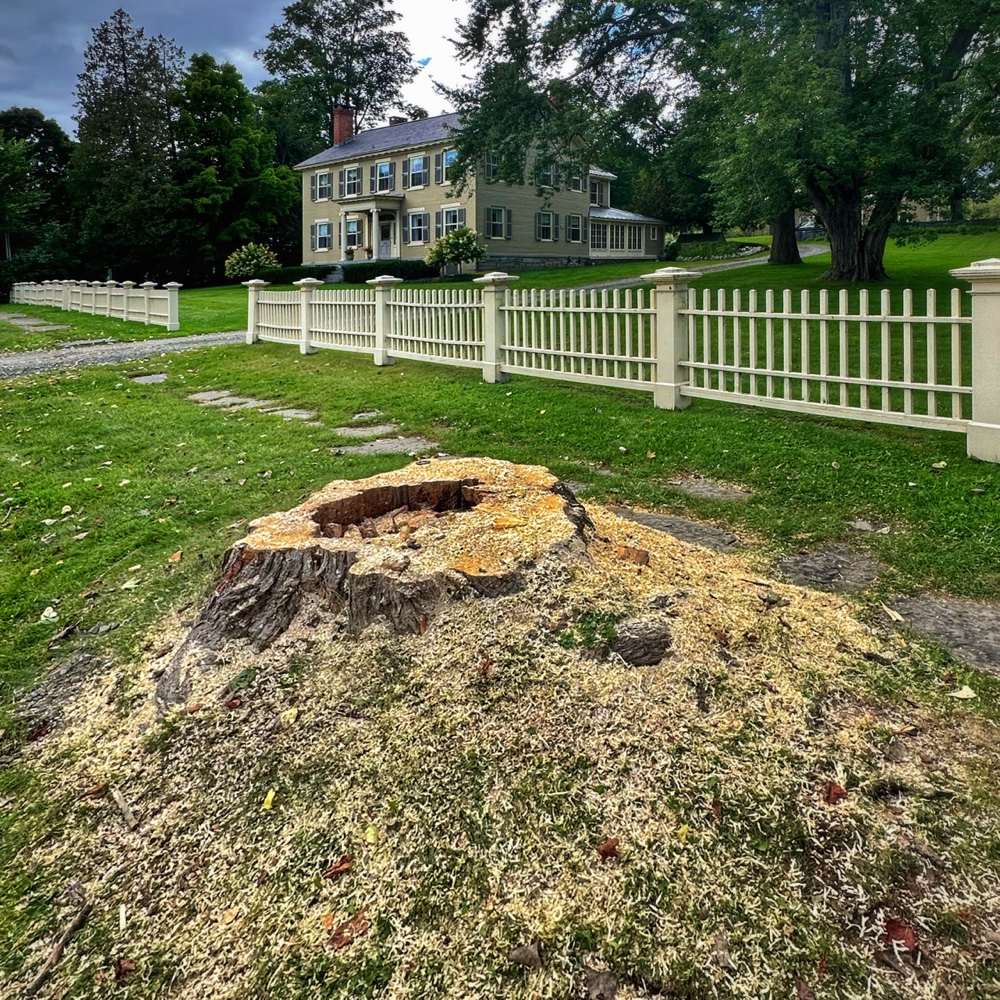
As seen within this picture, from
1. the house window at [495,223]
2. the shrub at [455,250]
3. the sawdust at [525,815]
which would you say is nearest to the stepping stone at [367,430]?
the sawdust at [525,815]

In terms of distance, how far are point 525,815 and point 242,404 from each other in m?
7.81

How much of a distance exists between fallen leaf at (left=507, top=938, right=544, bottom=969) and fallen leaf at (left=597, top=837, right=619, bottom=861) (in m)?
0.29

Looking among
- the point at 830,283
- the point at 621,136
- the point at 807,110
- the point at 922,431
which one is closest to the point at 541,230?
the point at 621,136

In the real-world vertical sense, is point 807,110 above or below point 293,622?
above

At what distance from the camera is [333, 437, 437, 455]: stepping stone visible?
6316mm

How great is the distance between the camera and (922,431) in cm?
639

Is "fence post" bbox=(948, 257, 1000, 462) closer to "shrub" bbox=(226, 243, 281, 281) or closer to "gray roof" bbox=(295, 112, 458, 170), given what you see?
"gray roof" bbox=(295, 112, 458, 170)

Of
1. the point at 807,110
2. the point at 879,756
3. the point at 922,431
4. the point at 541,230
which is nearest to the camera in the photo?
the point at 879,756

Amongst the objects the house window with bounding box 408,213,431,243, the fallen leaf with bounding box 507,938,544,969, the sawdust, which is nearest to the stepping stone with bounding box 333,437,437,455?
the sawdust

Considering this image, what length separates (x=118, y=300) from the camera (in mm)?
21359

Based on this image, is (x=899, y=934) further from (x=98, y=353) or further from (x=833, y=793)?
(x=98, y=353)

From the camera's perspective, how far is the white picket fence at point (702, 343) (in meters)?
5.58

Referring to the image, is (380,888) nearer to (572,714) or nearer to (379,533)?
(572,714)

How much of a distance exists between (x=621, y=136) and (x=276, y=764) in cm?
2151
